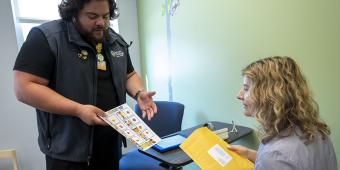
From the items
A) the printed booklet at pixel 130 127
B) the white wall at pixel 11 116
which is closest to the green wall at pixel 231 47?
the printed booklet at pixel 130 127

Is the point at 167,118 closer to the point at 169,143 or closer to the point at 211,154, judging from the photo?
the point at 169,143

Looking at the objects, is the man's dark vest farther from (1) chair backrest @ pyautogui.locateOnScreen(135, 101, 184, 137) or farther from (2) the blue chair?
(1) chair backrest @ pyautogui.locateOnScreen(135, 101, 184, 137)

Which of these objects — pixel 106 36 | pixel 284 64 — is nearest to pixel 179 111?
pixel 106 36

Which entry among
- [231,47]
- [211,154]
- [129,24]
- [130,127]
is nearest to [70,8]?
[130,127]

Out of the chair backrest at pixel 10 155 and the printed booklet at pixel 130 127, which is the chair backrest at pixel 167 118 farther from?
the chair backrest at pixel 10 155

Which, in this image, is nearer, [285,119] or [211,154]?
[285,119]

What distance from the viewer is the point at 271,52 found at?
1.73 meters

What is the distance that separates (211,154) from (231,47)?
105 cm

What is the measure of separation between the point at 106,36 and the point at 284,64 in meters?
0.83

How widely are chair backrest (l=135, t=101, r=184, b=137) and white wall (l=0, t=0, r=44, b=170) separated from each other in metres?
1.10

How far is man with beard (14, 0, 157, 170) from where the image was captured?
1024mm

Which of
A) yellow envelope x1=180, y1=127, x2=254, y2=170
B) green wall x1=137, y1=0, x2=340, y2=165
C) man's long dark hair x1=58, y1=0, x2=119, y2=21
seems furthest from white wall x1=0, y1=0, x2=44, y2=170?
yellow envelope x1=180, y1=127, x2=254, y2=170

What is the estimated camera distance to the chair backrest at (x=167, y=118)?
226 centimetres

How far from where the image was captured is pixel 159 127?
2.37 metres
